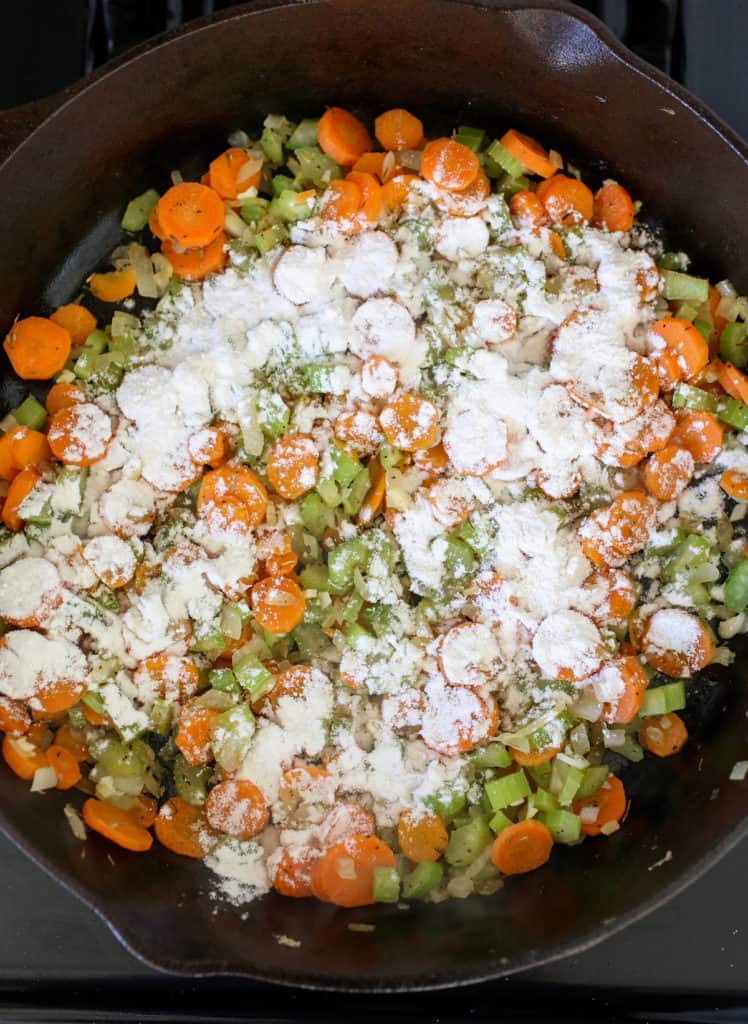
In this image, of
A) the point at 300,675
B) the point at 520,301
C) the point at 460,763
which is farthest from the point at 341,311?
the point at 460,763

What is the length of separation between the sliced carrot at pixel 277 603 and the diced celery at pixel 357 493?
0.24m

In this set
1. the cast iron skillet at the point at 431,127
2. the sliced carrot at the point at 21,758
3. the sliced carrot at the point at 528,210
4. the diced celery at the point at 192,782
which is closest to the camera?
the cast iron skillet at the point at 431,127

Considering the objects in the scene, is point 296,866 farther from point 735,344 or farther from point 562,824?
point 735,344

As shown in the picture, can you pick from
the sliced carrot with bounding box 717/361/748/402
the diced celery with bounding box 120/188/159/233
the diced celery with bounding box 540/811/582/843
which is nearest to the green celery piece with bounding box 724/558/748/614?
the sliced carrot with bounding box 717/361/748/402

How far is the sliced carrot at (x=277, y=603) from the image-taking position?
8.25 ft

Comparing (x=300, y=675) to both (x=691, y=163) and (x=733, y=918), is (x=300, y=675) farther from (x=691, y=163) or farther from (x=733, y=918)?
(x=691, y=163)

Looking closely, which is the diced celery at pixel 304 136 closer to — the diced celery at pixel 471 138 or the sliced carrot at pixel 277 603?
the diced celery at pixel 471 138

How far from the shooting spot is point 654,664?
263cm

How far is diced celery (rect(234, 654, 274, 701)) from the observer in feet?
8.30

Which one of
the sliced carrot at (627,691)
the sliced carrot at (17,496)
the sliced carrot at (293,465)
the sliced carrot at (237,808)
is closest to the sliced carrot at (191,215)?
the sliced carrot at (293,465)

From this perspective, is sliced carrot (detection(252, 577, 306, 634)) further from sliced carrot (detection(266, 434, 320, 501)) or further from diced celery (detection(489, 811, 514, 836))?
diced celery (detection(489, 811, 514, 836))

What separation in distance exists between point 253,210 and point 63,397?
0.71 meters

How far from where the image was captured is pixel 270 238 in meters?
2.63

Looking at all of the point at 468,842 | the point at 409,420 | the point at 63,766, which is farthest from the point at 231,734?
the point at 409,420
